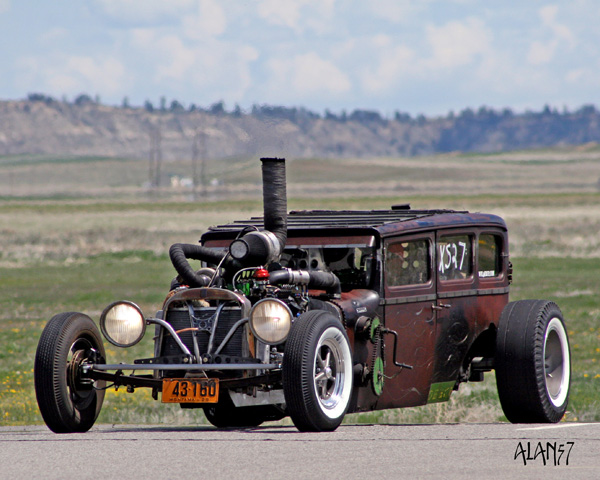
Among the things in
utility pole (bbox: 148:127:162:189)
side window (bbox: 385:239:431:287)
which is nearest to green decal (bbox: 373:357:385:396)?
side window (bbox: 385:239:431:287)

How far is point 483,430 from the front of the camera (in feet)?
30.1

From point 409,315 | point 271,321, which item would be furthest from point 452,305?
point 271,321

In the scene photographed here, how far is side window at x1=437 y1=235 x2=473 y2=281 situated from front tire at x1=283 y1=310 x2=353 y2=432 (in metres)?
1.78

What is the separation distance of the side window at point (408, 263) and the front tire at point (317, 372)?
115 cm

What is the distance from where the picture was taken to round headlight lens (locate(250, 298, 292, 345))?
8.98m

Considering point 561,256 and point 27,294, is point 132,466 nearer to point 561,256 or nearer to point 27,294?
point 27,294

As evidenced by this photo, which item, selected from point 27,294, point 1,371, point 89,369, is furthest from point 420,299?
point 27,294

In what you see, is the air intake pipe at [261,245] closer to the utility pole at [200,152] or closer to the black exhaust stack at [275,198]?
the black exhaust stack at [275,198]

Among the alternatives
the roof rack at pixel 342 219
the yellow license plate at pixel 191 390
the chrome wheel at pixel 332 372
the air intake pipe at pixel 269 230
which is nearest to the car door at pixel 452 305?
the roof rack at pixel 342 219

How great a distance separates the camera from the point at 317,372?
29.6ft

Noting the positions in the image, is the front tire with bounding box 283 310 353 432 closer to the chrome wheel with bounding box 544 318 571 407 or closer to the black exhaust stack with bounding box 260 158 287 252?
the black exhaust stack with bounding box 260 158 287 252

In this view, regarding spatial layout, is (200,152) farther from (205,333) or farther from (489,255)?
(205,333)

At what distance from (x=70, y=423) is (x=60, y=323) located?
776mm

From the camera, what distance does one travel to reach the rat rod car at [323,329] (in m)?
9.03
